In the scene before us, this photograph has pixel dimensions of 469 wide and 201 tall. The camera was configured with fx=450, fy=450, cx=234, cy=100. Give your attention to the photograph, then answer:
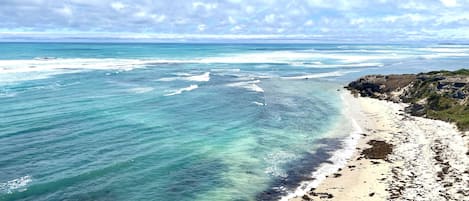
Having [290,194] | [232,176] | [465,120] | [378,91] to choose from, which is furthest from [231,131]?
[378,91]

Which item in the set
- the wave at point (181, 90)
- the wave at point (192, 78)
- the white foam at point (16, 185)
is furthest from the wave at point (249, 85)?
the white foam at point (16, 185)

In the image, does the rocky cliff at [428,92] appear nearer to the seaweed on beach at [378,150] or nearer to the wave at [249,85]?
the seaweed on beach at [378,150]

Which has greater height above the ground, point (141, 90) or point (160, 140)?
point (141, 90)

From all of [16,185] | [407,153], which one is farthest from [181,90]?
[16,185]

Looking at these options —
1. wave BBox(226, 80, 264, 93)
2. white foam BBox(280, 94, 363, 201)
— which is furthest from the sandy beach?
wave BBox(226, 80, 264, 93)

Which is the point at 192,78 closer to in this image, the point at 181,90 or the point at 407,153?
the point at 181,90

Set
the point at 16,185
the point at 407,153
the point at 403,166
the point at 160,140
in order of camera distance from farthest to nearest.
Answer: the point at 160,140 → the point at 407,153 → the point at 403,166 → the point at 16,185

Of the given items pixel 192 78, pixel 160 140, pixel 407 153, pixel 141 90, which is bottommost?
pixel 407 153

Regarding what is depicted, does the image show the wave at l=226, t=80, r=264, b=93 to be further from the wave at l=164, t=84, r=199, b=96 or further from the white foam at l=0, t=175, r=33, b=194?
the white foam at l=0, t=175, r=33, b=194
